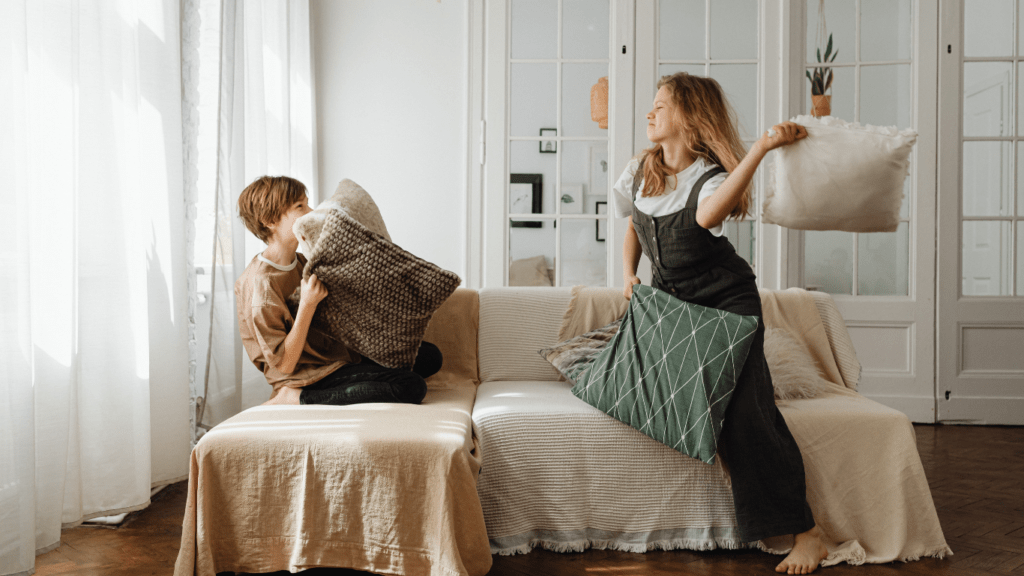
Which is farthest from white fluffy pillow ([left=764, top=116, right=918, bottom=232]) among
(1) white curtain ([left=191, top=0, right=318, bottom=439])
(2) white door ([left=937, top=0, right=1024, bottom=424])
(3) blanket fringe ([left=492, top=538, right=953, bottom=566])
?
(2) white door ([left=937, top=0, right=1024, bottom=424])

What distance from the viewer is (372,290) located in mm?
1856

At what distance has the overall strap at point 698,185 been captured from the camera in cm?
178

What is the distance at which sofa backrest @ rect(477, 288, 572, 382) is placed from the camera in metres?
2.29

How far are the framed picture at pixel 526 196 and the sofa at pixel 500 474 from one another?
5.09 ft

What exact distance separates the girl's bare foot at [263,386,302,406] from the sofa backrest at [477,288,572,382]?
65 centimetres

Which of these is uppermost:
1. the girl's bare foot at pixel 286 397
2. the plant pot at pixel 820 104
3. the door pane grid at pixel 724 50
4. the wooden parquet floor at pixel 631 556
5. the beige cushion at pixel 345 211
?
the door pane grid at pixel 724 50

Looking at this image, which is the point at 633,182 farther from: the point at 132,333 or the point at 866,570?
the point at 132,333

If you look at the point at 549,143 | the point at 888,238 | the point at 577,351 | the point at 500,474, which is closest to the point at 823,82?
the point at 888,238

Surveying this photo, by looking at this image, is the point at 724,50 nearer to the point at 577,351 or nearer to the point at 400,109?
the point at 400,109

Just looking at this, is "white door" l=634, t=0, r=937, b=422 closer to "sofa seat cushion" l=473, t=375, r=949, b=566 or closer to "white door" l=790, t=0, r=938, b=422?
"white door" l=790, t=0, r=938, b=422

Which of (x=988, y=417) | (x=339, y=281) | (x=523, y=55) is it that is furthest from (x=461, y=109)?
(x=988, y=417)

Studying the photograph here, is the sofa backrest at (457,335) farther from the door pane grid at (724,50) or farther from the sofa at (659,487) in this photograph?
the door pane grid at (724,50)

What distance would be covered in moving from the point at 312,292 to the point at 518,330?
0.77 m

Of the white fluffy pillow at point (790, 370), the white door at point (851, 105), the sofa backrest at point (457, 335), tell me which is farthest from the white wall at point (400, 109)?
the white fluffy pillow at point (790, 370)
